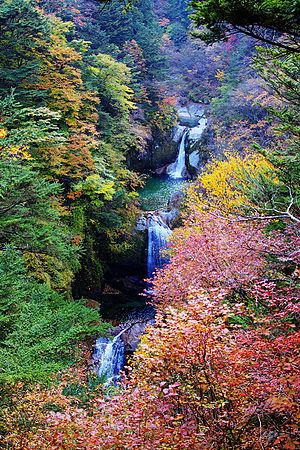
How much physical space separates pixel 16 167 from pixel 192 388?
5.47 metres

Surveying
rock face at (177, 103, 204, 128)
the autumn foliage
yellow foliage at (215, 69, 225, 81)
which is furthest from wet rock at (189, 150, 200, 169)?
the autumn foliage

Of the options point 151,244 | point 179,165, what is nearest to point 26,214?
point 151,244

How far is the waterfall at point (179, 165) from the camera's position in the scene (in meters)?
25.7

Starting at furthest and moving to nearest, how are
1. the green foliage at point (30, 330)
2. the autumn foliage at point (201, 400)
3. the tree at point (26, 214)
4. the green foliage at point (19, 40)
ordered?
the green foliage at point (19, 40) → the tree at point (26, 214) → the green foliage at point (30, 330) → the autumn foliage at point (201, 400)

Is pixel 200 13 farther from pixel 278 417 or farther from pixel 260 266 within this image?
pixel 260 266

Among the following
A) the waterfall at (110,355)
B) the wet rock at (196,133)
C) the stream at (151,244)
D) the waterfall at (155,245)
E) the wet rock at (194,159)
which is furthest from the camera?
the wet rock at (196,133)

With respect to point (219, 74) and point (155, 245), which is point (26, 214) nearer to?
point (155, 245)

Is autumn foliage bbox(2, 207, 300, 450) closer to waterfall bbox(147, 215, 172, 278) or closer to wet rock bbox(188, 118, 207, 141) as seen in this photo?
waterfall bbox(147, 215, 172, 278)

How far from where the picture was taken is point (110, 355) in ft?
38.2

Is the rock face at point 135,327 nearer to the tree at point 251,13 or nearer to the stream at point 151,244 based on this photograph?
the stream at point 151,244

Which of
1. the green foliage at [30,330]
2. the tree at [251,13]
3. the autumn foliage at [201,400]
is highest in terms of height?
the tree at [251,13]

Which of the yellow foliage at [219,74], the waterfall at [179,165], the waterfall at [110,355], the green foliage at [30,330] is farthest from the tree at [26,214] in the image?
the yellow foliage at [219,74]

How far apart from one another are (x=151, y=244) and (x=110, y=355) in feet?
18.5

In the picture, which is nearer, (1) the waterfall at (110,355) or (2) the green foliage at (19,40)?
(2) the green foliage at (19,40)
